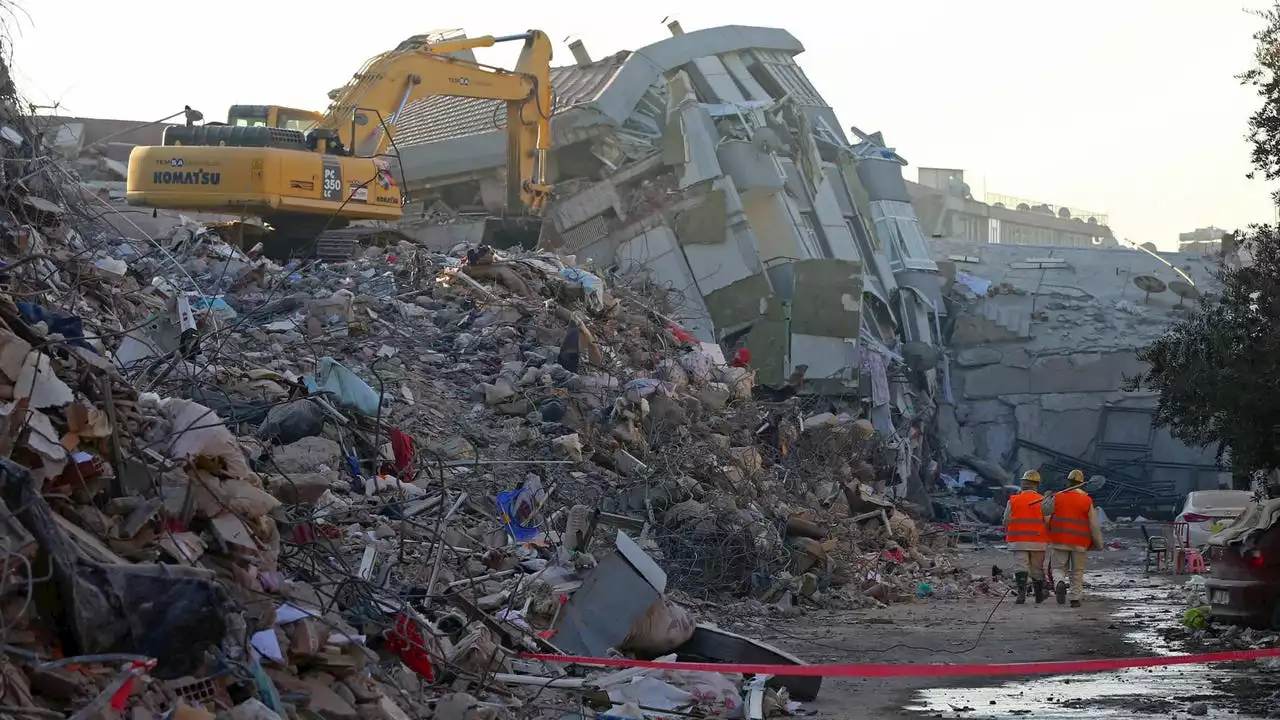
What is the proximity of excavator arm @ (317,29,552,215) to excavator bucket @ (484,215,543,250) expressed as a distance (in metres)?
0.20

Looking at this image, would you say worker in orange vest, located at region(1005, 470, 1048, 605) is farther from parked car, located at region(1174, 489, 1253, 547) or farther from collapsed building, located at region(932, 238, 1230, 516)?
collapsed building, located at region(932, 238, 1230, 516)

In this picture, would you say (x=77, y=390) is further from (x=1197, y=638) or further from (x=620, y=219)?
(x=620, y=219)

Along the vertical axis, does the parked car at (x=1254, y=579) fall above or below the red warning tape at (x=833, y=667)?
above

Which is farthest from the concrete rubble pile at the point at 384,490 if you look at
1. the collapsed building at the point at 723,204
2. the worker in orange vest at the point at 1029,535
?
the collapsed building at the point at 723,204

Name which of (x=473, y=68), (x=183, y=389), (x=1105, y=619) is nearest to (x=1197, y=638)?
(x=1105, y=619)

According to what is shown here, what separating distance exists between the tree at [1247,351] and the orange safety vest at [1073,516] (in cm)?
131

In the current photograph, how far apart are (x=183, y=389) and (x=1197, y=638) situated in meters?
7.00

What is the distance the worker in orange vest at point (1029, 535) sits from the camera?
1291 centimetres

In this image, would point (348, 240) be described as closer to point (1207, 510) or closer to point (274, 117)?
point (274, 117)

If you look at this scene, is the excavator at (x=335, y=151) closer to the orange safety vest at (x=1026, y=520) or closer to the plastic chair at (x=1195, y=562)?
the orange safety vest at (x=1026, y=520)

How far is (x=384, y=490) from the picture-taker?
32.0 feet

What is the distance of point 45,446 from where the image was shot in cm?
550

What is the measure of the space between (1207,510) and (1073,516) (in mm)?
4627

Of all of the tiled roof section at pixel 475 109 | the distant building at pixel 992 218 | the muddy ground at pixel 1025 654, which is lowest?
the muddy ground at pixel 1025 654
